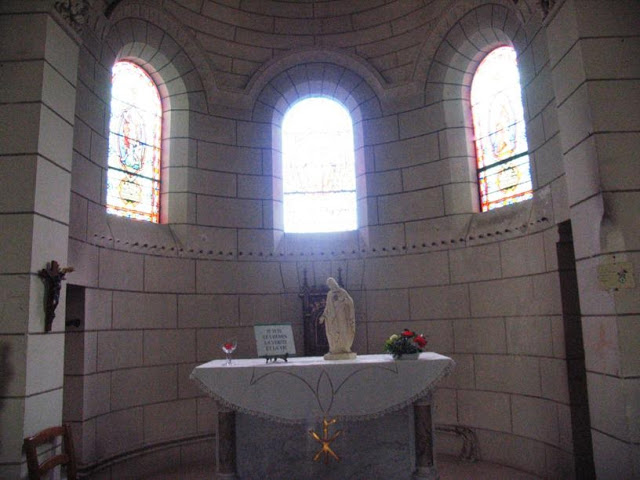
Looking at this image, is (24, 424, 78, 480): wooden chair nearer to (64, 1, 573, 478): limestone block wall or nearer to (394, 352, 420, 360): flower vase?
(64, 1, 573, 478): limestone block wall

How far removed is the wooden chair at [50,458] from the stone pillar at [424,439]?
10.2 feet

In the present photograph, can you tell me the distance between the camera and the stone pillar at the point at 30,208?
440 centimetres

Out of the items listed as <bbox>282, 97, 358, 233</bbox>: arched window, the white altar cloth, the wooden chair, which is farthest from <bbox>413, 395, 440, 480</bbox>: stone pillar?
<bbox>282, 97, 358, 233</bbox>: arched window

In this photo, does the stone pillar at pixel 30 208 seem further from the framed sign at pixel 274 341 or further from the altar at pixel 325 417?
the framed sign at pixel 274 341

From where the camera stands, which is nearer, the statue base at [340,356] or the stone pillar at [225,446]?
the stone pillar at [225,446]

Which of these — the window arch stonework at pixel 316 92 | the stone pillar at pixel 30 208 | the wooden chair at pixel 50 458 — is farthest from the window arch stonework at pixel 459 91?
the wooden chair at pixel 50 458

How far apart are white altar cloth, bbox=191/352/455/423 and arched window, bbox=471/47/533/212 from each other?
3052 millimetres

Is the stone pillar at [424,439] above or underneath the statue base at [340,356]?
underneath

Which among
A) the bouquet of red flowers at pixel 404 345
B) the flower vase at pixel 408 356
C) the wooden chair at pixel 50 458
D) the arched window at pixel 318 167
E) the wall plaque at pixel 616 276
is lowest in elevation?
the wooden chair at pixel 50 458

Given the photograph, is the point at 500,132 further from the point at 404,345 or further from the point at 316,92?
the point at 404,345

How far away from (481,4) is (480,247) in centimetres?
326

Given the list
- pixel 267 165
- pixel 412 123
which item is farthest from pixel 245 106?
pixel 412 123

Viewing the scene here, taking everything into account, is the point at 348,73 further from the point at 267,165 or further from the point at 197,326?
the point at 197,326

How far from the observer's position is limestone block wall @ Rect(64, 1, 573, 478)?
596cm
